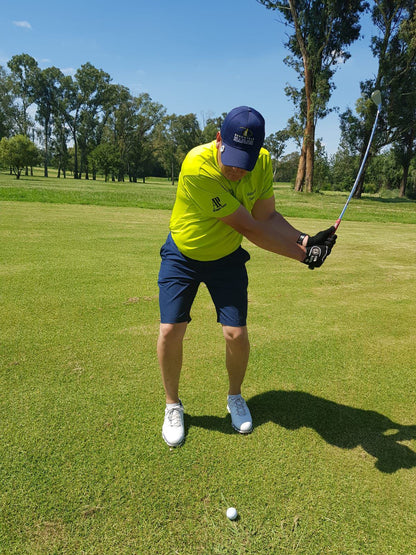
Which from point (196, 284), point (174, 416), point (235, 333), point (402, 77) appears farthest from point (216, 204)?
point (402, 77)

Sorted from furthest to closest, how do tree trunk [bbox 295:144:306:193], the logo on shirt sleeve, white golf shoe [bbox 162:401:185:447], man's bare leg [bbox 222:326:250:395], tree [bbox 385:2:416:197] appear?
tree trunk [bbox 295:144:306:193] → tree [bbox 385:2:416:197] → man's bare leg [bbox 222:326:250:395] → white golf shoe [bbox 162:401:185:447] → the logo on shirt sleeve

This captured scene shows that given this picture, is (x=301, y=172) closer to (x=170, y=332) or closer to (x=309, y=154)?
(x=309, y=154)

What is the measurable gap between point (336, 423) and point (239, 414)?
76cm

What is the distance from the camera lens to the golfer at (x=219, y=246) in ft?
8.13

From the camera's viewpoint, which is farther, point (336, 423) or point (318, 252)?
point (336, 423)

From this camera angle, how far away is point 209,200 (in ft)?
8.13

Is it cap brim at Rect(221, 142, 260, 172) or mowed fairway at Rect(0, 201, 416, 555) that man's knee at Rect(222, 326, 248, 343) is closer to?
mowed fairway at Rect(0, 201, 416, 555)

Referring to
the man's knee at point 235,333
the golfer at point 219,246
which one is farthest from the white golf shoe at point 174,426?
the man's knee at point 235,333

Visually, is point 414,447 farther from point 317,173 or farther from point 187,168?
point 317,173

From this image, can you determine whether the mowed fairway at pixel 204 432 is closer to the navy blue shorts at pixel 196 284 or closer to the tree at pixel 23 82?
the navy blue shorts at pixel 196 284

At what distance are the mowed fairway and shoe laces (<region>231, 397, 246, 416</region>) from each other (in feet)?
0.50

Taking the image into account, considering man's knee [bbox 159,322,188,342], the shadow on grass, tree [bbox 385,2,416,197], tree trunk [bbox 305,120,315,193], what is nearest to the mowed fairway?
the shadow on grass

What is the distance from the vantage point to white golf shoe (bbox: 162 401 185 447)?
8.60ft

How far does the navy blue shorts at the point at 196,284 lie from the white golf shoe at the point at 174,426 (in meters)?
0.65
